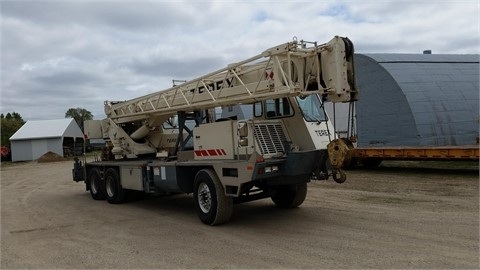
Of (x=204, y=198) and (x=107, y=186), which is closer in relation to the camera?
(x=204, y=198)

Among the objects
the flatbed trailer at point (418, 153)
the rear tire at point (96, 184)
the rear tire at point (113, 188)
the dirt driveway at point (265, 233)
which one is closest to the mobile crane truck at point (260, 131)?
the dirt driveway at point (265, 233)

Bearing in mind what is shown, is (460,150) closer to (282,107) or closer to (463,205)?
(463,205)

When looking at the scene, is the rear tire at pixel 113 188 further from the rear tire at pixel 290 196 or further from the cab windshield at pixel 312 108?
the cab windshield at pixel 312 108

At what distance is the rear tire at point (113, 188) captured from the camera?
525 inches

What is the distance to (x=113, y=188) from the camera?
1366 cm

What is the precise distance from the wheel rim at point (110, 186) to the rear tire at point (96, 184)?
383 mm

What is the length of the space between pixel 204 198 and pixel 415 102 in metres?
14.7

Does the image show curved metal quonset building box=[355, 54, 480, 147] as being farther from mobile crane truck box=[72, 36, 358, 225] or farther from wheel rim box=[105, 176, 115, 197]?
wheel rim box=[105, 176, 115, 197]

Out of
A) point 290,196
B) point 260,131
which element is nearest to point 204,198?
point 260,131

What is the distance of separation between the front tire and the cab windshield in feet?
7.44

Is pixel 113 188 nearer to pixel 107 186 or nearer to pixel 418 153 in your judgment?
pixel 107 186

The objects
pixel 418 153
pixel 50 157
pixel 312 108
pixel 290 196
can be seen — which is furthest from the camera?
pixel 50 157

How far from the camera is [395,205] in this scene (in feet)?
35.7

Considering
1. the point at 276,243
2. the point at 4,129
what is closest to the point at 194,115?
the point at 276,243
